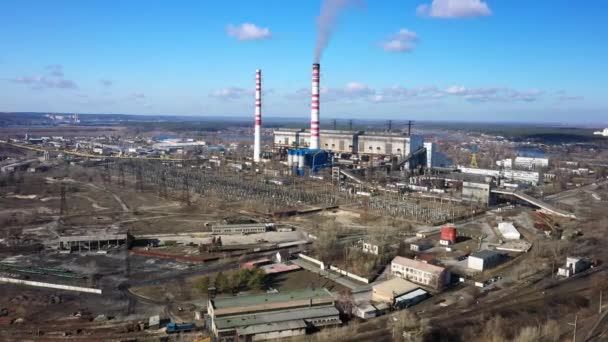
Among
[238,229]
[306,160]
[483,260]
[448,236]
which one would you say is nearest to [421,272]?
[483,260]

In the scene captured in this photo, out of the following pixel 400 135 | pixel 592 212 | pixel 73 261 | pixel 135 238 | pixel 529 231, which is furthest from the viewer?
→ pixel 400 135

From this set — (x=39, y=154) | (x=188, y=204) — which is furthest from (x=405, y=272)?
(x=39, y=154)

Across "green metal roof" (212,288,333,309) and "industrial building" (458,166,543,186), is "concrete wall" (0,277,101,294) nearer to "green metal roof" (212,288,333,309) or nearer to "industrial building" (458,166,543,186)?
"green metal roof" (212,288,333,309)

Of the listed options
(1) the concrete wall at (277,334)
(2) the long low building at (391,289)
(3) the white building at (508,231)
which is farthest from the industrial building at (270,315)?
(3) the white building at (508,231)

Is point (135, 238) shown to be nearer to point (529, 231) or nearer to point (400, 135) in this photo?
point (529, 231)

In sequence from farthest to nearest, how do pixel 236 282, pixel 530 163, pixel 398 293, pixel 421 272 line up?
pixel 530 163 < pixel 421 272 < pixel 236 282 < pixel 398 293

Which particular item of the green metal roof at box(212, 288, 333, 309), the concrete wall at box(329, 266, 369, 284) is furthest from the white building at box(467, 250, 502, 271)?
the green metal roof at box(212, 288, 333, 309)

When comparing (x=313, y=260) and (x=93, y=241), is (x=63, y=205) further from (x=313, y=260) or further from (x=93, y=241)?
(x=313, y=260)
